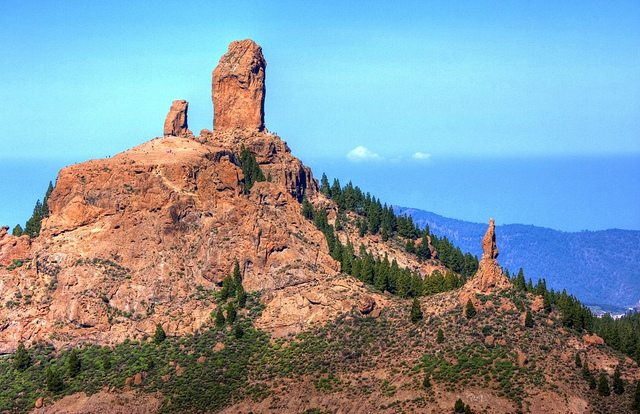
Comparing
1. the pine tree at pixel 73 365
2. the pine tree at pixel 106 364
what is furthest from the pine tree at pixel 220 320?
the pine tree at pixel 73 365

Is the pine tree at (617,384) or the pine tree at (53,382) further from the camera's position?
the pine tree at (53,382)

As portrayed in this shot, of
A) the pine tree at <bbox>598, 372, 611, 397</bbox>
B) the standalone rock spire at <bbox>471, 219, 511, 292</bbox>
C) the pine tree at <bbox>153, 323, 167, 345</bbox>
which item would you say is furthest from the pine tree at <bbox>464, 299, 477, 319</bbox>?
the pine tree at <bbox>153, 323, 167, 345</bbox>

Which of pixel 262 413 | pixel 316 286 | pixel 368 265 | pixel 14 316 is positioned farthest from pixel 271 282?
pixel 14 316

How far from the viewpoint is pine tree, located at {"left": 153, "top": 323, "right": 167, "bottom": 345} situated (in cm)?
16738

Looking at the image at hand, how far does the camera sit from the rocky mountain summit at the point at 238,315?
150 meters

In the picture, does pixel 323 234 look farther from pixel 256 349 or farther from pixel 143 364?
pixel 143 364

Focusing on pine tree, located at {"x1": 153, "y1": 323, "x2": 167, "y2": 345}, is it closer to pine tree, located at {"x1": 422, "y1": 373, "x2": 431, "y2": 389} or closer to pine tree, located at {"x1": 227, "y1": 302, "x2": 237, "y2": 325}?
pine tree, located at {"x1": 227, "y1": 302, "x2": 237, "y2": 325}

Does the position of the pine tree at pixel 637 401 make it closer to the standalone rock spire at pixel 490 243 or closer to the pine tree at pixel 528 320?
the pine tree at pixel 528 320

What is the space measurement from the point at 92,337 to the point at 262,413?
37893 millimetres

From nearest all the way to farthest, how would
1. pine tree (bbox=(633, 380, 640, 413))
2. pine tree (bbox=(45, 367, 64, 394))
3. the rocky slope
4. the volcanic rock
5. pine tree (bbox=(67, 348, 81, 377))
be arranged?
pine tree (bbox=(633, 380, 640, 413))
pine tree (bbox=(45, 367, 64, 394))
pine tree (bbox=(67, 348, 81, 377))
the volcanic rock
the rocky slope

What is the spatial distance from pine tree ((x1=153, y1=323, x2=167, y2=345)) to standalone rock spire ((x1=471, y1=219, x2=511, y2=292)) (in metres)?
53.9

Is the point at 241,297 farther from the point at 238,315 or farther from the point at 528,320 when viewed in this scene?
the point at 528,320

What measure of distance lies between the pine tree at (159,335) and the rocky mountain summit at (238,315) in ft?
0.78

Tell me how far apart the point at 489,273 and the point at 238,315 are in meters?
44.4
